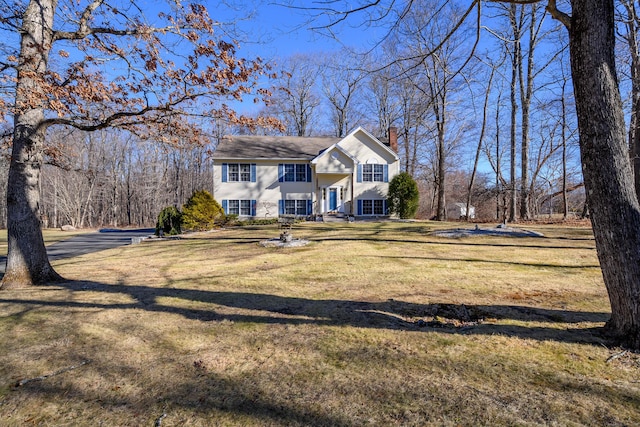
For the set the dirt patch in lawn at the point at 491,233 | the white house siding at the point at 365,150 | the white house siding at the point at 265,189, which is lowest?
the dirt patch in lawn at the point at 491,233

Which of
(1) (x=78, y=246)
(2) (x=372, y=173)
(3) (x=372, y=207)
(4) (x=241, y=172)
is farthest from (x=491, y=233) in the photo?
(1) (x=78, y=246)

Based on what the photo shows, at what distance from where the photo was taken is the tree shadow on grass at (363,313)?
3.64m

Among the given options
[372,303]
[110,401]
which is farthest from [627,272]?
[110,401]

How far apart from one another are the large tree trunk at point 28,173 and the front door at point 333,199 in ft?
63.2

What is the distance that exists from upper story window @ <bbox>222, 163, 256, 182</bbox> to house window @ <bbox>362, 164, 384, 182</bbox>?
810cm

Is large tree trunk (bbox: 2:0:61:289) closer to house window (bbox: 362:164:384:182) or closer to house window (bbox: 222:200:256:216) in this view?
house window (bbox: 222:200:256:216)

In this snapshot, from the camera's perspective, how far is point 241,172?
2397 cm

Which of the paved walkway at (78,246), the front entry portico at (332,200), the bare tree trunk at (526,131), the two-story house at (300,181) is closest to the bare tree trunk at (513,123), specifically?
the bare tree trunk at (526,131)

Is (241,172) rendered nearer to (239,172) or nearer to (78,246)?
(239,172)

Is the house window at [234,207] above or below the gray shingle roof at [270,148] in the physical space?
below

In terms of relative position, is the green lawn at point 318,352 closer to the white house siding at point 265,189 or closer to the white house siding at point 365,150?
the white house siding at point 265,189

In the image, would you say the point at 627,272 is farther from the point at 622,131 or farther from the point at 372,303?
the point at 372,303

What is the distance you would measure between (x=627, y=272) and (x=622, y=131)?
51.1 inches

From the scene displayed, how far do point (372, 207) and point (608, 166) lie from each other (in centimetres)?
2141
